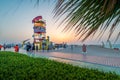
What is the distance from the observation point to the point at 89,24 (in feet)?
3.71

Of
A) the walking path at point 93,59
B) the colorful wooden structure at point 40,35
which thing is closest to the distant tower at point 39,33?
the colorful wooden structure at point 40,35

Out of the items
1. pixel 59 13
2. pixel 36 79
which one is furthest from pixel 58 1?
pixel 36 79

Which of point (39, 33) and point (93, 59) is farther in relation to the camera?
point (39, 33)

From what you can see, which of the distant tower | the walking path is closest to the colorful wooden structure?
the distant tower

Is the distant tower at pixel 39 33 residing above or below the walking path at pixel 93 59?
above

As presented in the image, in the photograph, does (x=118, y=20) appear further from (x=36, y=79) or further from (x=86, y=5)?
(x=36, y=79)

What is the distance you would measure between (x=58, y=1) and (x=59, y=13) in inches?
2.2

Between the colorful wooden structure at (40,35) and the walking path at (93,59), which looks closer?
the walking path at (93,59)

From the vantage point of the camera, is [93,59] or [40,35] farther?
[40,35]

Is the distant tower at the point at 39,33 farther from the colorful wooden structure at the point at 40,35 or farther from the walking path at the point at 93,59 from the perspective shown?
the walking path at the point at 93,59

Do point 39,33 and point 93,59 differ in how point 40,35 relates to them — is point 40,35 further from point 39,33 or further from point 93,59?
point 93,59

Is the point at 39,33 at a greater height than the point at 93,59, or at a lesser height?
greater

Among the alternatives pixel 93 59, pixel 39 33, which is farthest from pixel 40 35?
pixel 93 59

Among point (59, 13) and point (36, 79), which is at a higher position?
point (59, 13)
